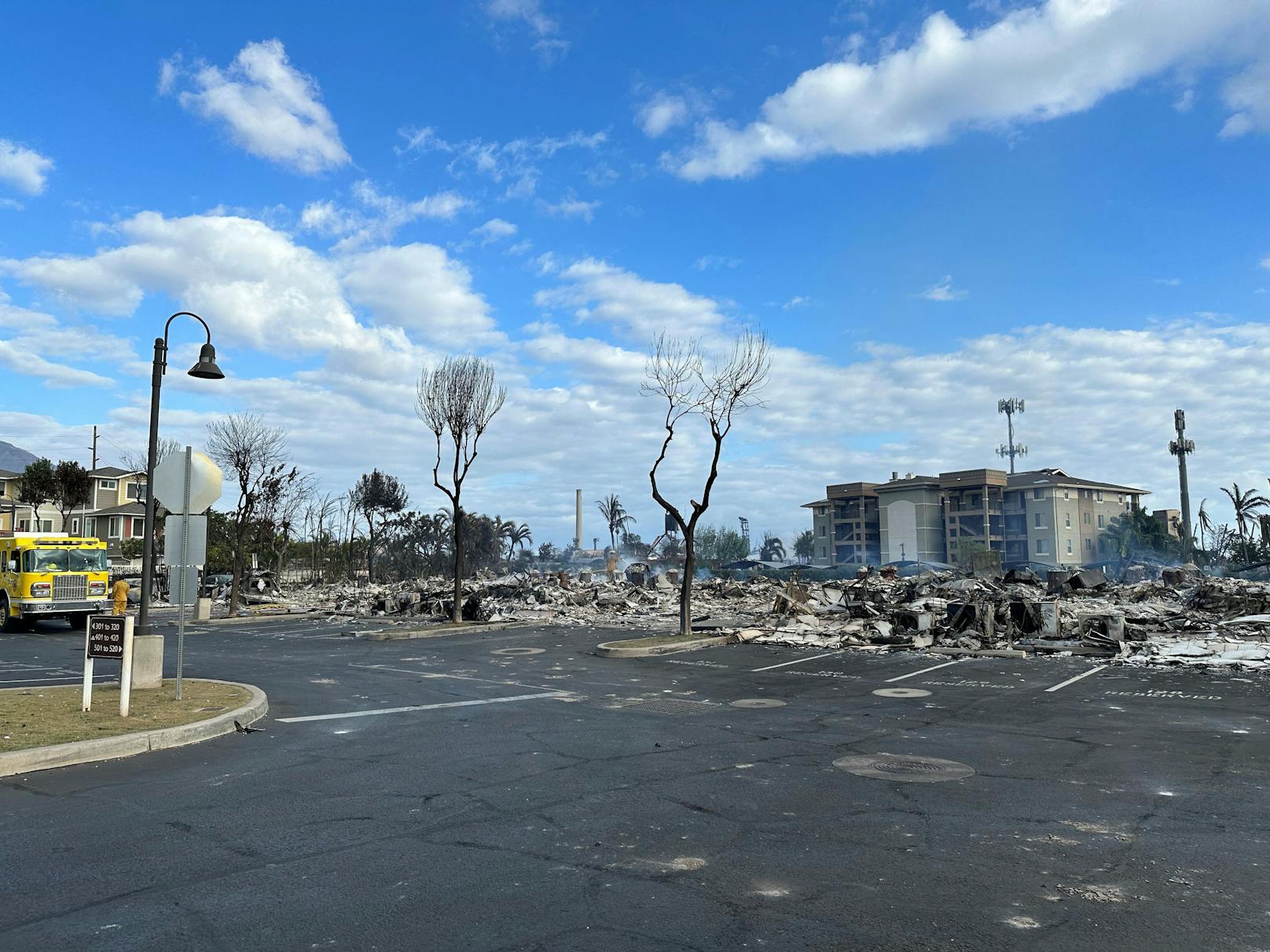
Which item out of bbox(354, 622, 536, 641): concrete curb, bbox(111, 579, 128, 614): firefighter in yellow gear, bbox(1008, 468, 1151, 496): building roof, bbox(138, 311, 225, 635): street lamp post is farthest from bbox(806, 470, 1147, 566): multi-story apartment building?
bbox(138, 311, 225, 635): street lamp post

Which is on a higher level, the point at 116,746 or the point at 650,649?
the point at 116,746

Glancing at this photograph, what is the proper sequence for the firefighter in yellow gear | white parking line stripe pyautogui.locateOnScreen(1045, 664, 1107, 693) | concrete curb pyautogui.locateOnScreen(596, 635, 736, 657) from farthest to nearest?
the firefighter in yellow gear
concrete curb pyautogui.locateOnScreen(596, 635, 736, 657)
white parking line stripe pyautogui.locateOnScreen(1045, 664, 1107, 693)

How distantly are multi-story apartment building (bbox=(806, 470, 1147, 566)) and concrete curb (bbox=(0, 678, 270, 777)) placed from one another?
7637 cm

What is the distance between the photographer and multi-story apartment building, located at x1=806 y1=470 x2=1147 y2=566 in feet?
265

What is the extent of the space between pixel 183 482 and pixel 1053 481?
275ft

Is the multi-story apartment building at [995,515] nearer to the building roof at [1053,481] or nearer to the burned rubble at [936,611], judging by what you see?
the building roof at [1053,481]

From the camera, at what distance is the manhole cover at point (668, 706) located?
1158 centimetres

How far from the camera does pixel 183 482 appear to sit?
1141 centimetres

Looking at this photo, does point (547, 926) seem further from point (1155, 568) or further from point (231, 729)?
point (1155, 568)

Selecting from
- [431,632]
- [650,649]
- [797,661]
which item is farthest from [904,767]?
[431,632]

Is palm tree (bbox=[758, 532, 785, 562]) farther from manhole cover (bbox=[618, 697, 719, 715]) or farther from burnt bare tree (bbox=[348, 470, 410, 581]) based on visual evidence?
manhole cover (bbox=[618, 697, 719, 715])

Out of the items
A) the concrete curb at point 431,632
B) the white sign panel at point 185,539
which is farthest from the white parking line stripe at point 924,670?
the concrete curb at point 431,632

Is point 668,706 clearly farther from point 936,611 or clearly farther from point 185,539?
point 936,611

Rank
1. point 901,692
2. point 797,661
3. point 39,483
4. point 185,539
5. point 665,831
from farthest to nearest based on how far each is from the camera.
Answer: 1. point 39,483
2. point 797,661
3. point 901,692
4. point 185,539
5. point 665,831
